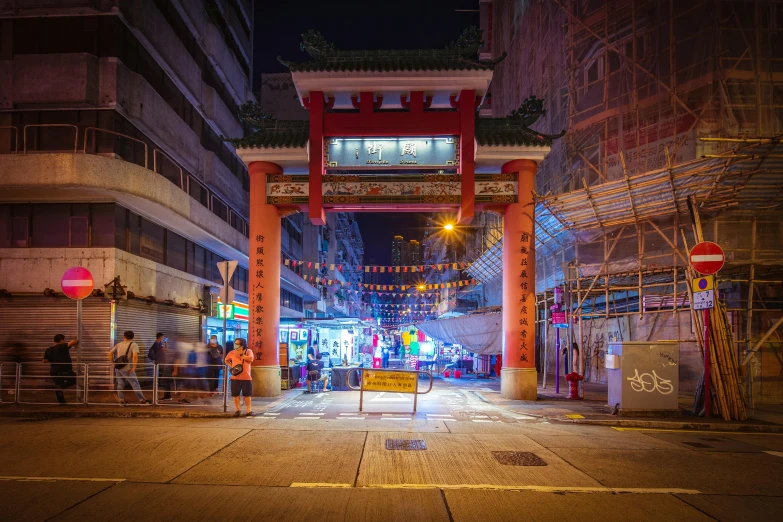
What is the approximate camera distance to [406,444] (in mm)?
9672

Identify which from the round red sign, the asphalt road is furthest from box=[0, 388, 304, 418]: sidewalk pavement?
the round red sign

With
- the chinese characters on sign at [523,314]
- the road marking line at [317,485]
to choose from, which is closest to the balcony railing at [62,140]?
the chinese characters on sign at [523,314]

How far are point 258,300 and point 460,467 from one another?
32.7 ft

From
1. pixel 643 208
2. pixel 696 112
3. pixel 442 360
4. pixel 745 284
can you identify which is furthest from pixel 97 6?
pixel 442 360

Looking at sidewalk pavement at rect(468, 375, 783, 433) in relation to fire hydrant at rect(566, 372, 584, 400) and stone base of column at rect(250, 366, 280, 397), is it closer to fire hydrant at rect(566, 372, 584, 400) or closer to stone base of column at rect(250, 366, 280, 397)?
fire hydrant at rect(566, 372, 584, 400)

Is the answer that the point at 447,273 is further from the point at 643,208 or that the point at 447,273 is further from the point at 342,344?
the point at 643,208

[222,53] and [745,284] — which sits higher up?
[222,53]

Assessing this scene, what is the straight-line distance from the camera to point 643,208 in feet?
53.1

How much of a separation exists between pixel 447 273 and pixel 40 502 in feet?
164

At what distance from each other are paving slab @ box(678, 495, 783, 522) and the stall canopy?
48.2 ft

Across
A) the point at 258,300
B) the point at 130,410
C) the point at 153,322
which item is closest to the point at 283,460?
the point at 130,410

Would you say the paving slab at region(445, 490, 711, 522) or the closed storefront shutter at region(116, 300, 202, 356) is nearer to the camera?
the paving slab at region(445, 490, 711, 522)

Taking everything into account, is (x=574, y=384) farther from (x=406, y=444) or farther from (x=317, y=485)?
(x=317, y=485)

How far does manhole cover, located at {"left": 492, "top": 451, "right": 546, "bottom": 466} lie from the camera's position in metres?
8.34
